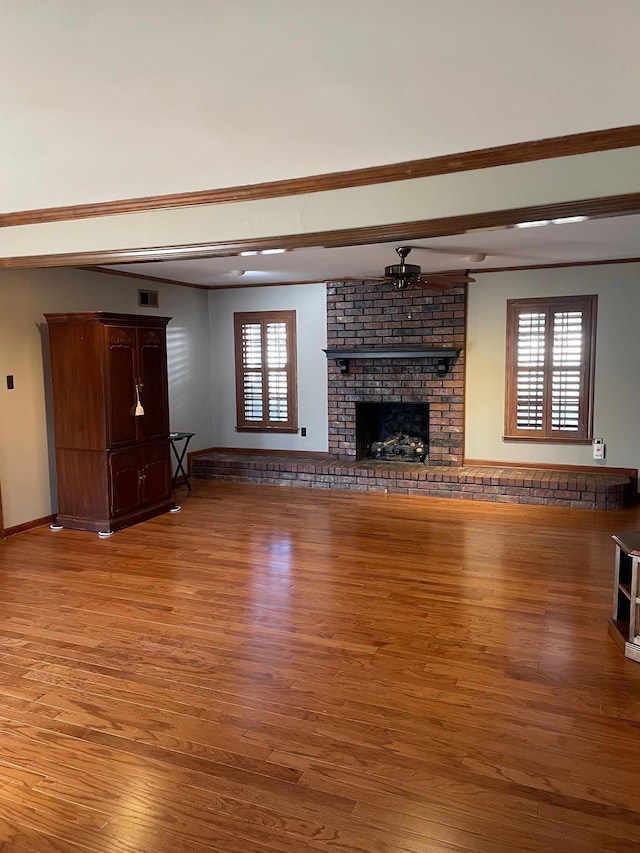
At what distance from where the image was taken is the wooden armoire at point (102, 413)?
531 cm

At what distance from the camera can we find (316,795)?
7.16 ft

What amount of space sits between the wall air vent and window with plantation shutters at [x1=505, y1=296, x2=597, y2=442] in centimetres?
396

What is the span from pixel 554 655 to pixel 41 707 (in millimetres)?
2475

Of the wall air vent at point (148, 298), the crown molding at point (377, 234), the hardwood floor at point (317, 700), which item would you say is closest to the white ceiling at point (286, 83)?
the crown molding at point (377, 234)

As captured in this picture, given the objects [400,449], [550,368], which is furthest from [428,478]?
[550,368]

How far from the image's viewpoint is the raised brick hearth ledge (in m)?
Result: 6.12

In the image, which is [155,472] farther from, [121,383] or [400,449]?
[400,449]

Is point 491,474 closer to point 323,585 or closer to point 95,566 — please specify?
point 323,585

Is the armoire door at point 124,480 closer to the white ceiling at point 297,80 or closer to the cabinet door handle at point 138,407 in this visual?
the cabinet door handle at point 138,407

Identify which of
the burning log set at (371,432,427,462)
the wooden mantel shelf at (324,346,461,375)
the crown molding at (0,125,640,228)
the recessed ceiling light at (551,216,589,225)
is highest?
the crown molding at (0,125,640,228)

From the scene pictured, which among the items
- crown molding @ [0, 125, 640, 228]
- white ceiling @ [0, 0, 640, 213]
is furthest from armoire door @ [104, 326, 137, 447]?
white ceiling @ [0, 0, 640, 213]

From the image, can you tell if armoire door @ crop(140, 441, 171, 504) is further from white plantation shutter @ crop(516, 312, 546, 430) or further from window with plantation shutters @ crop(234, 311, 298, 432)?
white plantation shutter @ crop(516, 312, 546, 430)

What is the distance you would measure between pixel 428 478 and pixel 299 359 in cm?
226

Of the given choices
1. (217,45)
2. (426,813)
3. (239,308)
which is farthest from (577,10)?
(239,308)
